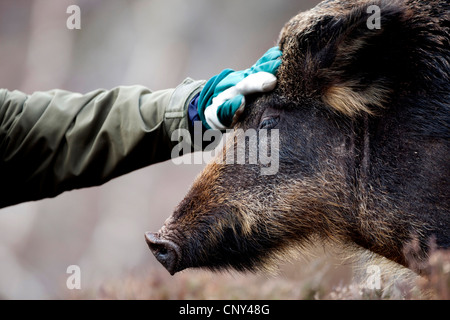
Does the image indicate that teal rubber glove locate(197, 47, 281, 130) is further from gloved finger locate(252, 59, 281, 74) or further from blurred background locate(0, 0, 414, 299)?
blurred background locate(0, 0, 414, 299)

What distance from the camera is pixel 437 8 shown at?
3.42 meters

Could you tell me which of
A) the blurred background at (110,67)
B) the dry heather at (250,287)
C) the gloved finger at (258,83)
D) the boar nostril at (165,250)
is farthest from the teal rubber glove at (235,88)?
the blurred background at (110,67)

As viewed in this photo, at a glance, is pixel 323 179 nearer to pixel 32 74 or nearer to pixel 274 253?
pixel 274 253

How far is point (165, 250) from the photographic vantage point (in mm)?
3648

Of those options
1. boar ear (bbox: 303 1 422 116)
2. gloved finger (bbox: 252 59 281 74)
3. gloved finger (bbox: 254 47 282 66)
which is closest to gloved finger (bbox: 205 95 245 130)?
gloved finger (bbox: 252 59 281 74)

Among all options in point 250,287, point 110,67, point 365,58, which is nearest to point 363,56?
point 365,58

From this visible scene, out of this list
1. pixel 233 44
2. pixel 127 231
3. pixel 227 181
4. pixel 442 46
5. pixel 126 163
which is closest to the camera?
pixel 442 46

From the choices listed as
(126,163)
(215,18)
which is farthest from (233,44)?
(126,163)

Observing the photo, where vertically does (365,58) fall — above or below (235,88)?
above

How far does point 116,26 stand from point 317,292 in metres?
12.1

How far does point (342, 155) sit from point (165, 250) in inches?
49.9

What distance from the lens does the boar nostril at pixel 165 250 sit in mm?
3616

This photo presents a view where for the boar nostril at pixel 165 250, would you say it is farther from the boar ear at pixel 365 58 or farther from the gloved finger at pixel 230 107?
the boar ear at pixel 365 58

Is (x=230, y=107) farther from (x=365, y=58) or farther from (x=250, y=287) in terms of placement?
(x=250, y=287)
